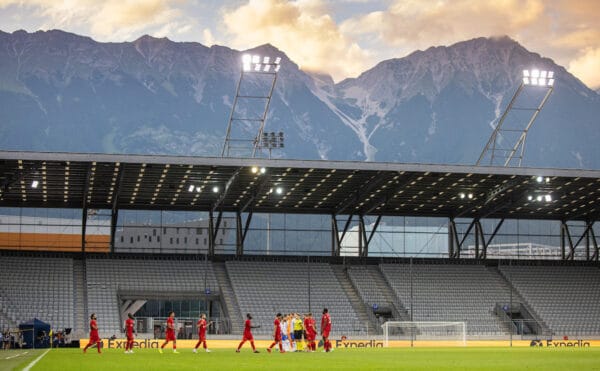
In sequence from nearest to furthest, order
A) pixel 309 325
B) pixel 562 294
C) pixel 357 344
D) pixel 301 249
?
pixel 309 325 → pixel 357 344 → pixel 562 294 → pixel 301 249

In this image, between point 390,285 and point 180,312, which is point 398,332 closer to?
point 390,285

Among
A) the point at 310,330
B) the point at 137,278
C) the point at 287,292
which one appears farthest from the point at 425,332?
the point at 310,330

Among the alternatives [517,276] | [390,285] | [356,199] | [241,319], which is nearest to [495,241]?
[517,276]

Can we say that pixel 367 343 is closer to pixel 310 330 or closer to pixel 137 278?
pixel 310 330

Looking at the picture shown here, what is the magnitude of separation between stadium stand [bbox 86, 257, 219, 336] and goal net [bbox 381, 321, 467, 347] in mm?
14248

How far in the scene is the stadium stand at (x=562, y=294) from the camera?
7312 centimetres

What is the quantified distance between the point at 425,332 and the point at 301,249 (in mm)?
16520

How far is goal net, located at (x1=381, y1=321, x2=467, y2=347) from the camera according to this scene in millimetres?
64000

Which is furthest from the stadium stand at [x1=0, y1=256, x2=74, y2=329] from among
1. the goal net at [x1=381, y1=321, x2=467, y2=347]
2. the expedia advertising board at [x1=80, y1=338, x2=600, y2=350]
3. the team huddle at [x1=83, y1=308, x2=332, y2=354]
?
the goal net at [x1=381, y1=321, x2=467, y2=347]

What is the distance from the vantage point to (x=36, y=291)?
67438 mm

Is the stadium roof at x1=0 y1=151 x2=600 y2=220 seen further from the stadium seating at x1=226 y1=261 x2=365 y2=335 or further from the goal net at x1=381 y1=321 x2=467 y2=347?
the goal net at x1=381 y1=321 x2=467 y2=347

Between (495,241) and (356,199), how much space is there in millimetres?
18725

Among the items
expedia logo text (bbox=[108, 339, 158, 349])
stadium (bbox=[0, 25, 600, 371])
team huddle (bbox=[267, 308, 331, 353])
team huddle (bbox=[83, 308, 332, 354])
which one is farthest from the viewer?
stadium (bbox=[0, 25, 600, 371])

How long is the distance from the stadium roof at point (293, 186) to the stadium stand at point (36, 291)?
492 cm
